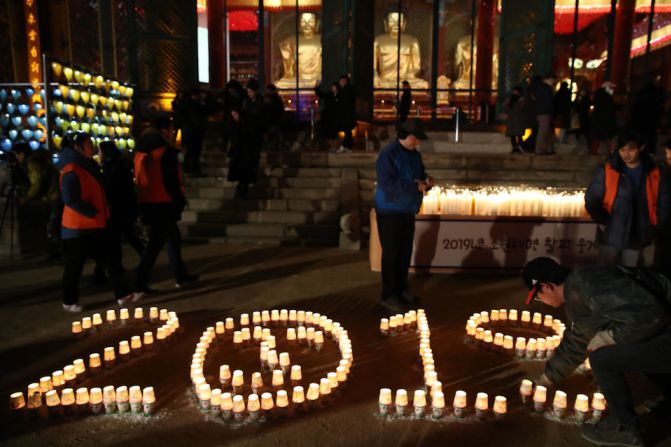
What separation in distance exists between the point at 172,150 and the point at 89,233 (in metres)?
1.23

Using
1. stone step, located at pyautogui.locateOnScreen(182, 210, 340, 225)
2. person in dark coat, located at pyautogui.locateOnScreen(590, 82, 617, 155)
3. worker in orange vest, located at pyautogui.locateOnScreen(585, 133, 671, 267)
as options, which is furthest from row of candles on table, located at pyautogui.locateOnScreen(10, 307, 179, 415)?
person in dark coat, located at pyautogui.locateOnScreen(590, 82, 617, 155)

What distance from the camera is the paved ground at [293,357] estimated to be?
3.24 meters

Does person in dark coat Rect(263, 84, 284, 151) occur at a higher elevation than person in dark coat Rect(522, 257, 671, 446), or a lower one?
higher

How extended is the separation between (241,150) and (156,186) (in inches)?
166

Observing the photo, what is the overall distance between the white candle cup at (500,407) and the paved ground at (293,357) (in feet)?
0.20

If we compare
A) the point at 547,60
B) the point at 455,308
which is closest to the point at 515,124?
the point at 547,60

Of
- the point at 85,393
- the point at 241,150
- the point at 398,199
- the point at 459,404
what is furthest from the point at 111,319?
→ the point at 241,150

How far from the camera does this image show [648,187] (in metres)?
4.89

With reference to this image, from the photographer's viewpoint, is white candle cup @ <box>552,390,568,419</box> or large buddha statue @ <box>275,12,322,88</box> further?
large buddha statue @ <box>275,12,322,88</box>

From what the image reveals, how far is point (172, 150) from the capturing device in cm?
593

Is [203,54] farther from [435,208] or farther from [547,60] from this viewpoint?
[435,208]

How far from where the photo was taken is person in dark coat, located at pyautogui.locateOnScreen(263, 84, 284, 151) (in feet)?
43.9

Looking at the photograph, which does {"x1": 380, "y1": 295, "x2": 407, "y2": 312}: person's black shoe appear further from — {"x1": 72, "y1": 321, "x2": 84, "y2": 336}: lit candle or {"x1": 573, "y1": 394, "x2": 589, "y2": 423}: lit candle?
{"x1": 72, "y1": 321, "x2": 84, "y2": 336}: lit candle

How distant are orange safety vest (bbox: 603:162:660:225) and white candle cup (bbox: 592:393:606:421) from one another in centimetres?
210
